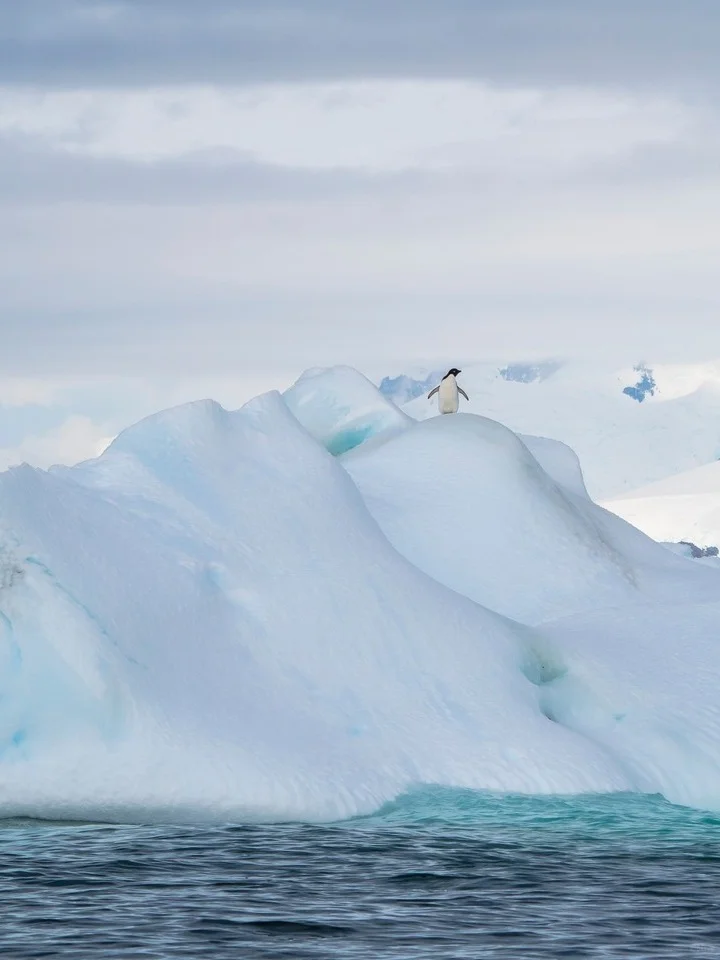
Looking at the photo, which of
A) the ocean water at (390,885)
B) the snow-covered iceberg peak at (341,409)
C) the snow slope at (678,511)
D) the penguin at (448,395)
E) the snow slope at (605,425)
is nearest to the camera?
the ocean water at (390,885)

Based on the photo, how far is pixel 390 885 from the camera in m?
11.4

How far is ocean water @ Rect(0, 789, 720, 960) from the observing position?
9672 mm

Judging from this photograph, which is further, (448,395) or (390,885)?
(448,395)

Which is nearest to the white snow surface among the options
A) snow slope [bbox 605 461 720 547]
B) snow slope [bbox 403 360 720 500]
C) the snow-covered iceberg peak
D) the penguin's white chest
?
the snow-covered iceberg peak

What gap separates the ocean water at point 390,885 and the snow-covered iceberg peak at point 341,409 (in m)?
10.7

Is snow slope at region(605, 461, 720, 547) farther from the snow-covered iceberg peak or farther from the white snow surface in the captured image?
the white snow surface

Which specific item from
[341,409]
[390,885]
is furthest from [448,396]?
[390,885]

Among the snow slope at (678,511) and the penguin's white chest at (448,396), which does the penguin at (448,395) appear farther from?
the snow slope at (678,511)

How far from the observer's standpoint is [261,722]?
47.4 feet

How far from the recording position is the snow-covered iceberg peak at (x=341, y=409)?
24.7 meters

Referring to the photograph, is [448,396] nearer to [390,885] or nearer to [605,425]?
[390,885]

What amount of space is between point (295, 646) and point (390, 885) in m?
4.37

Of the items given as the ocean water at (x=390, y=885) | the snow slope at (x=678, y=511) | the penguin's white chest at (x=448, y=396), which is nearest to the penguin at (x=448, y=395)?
the penguin's white chest at (x=448, y=396)

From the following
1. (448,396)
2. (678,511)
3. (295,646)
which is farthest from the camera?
(678,511)
